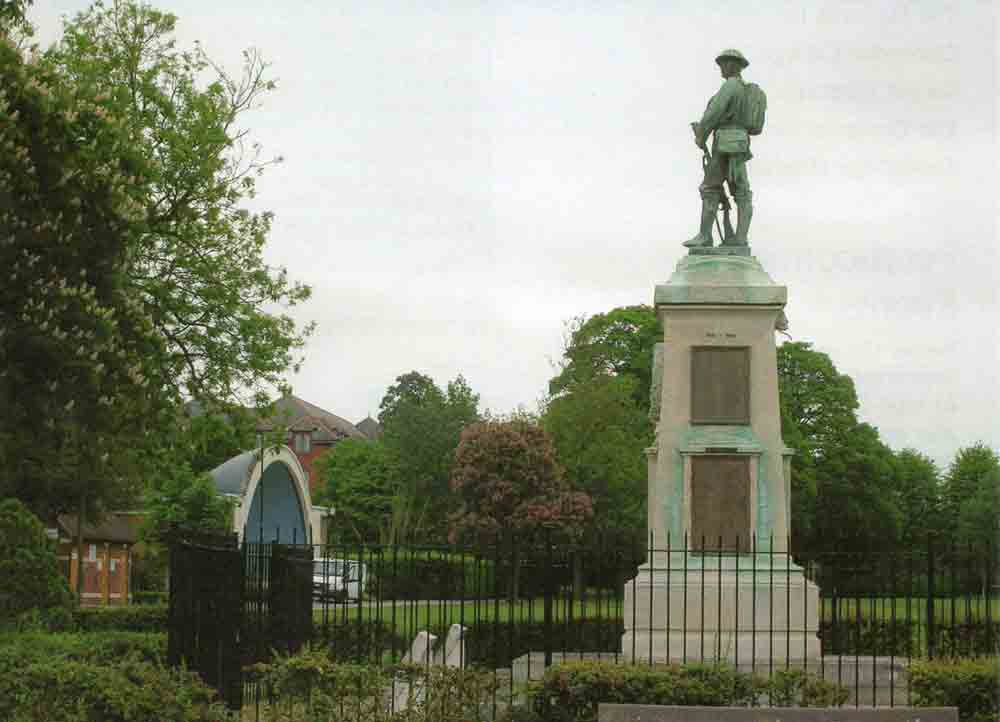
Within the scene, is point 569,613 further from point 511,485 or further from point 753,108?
point 511,485

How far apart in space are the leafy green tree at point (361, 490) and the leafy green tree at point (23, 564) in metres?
58.6

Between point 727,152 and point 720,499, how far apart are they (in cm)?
445

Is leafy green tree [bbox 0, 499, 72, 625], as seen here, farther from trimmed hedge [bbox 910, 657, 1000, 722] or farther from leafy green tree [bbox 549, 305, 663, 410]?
leafy green tree [bbox 549, 305, 663, 410]

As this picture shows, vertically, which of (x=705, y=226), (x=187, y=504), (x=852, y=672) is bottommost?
(x=852, y=672)

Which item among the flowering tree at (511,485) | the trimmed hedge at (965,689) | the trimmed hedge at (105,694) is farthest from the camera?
the flowering tree at (511,485)

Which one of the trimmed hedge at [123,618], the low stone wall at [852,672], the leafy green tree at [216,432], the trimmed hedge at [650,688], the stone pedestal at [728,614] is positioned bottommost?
the trimmed hedge at [123,618]

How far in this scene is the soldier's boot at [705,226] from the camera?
19.4 metres

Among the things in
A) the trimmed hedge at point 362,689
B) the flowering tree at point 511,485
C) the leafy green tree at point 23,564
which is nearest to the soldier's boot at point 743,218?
the trimmed hedge at point 362,689

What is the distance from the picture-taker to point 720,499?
18.2 metres

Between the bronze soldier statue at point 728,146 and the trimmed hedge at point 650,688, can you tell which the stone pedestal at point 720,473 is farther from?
the trimmed hedge at point 650,688

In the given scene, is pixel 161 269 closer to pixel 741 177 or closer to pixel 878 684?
pixel 741 177

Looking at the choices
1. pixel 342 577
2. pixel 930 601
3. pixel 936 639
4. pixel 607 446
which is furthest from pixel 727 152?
pixel 607 446

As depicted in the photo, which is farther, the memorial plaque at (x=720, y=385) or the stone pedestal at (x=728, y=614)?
the memorial plaque at (x=720, y=385)

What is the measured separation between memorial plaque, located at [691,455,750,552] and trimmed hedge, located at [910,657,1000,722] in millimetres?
4507
